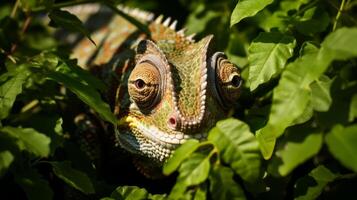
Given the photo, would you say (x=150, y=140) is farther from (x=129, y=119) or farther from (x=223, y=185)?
(x=223, y=185)

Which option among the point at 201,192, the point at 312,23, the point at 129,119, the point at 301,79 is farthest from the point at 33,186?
the point at 312,23

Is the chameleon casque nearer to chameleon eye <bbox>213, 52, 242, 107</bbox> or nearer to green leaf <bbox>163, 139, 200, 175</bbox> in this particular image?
chameleon eye <bbox>213, 52, 242, 107</bbox>

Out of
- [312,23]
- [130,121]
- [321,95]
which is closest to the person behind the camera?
[321,95]

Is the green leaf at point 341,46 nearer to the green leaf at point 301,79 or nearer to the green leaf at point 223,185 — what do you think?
the green leaf at point 301,79

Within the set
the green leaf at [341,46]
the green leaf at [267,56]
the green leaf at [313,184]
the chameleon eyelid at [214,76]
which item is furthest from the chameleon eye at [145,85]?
the green leaf at [341,46]

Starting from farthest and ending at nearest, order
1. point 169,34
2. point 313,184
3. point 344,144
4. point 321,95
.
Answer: point 169,34
point 313,184
point 321,95
point 344,144

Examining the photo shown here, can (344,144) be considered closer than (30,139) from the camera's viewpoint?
Yes

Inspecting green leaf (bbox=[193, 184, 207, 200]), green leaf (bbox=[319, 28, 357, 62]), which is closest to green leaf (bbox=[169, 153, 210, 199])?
green leaf (bbox=[193, 184, 207, 200])
